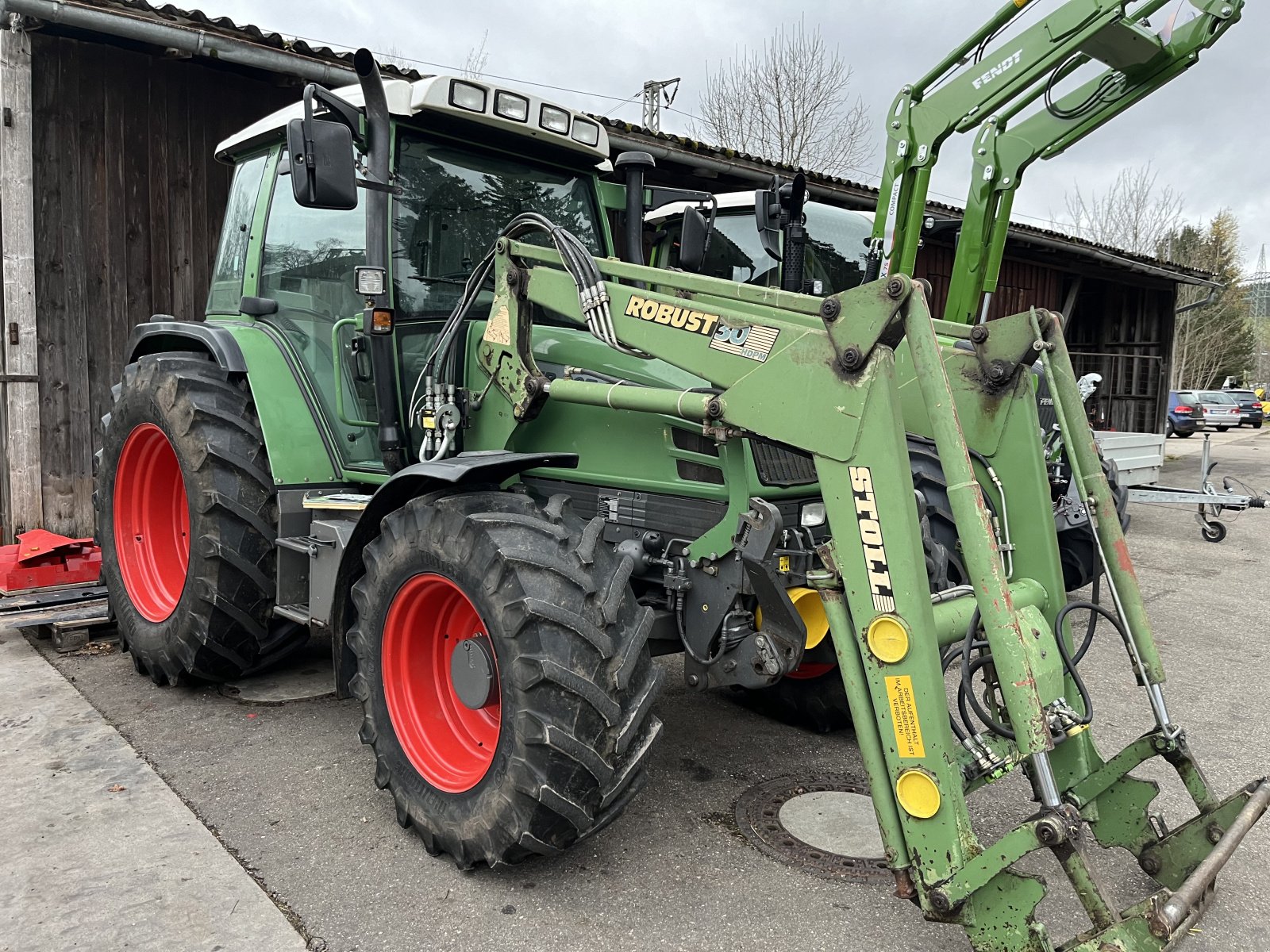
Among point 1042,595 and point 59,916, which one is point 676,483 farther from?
point 59,916

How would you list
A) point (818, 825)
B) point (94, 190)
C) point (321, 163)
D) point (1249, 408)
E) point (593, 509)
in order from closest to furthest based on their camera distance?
point (321, 163) → point (818, 825) → point (593, 509) → point (94, 190) → point (1249, 408)

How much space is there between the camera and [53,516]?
659cm

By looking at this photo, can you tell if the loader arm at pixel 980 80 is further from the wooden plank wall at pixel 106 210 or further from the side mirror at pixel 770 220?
the wooden plank wall at pixel 106 210

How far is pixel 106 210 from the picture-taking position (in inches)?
258

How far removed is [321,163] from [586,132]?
4.30 feet

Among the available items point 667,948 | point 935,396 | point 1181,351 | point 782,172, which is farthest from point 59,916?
point 1181,351

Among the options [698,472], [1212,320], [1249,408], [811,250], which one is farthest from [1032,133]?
[1212,320]

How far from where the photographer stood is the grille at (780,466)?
10.2 feet

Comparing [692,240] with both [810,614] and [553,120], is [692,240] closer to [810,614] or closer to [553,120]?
[553,120]

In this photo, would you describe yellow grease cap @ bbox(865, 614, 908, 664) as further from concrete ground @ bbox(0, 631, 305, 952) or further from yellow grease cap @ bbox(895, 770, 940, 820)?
concrete ground @ bbox(0, 631, 305, 952)

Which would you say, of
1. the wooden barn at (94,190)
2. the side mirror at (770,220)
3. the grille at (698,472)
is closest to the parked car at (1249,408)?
the side mirror at (770,220)

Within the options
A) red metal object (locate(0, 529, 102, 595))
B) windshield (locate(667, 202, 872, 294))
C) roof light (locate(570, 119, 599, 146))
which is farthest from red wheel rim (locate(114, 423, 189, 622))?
windshield (locate(667, 202, 872, 294))

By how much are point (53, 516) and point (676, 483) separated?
17.7 ft

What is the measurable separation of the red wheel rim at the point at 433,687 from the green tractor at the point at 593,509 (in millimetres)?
12
